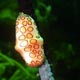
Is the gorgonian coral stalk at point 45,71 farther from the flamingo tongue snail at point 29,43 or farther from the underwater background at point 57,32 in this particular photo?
the underwater background at point 57,32

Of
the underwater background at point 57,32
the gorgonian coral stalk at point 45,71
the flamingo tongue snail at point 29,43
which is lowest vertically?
the gorgonian coral stalk at point 45,71

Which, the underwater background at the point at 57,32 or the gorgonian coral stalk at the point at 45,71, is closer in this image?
the gorgonian coral stalk at the point at 45,71

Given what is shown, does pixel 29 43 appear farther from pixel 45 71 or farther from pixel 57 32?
pixel 57 32

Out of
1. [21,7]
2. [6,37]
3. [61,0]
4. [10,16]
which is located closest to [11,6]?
[10,16]

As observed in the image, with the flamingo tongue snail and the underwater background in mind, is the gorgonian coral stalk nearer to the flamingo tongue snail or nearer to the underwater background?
the flamingo tongue snail

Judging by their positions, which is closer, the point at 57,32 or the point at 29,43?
the point at 29,43

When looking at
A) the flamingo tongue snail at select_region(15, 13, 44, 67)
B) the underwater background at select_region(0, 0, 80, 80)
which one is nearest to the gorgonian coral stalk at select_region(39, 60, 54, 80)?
the flamingo tongue snail at select_region(15, 13, 44, 67)

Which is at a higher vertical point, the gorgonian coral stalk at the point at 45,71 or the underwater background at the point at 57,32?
the underwater background at the point at 57,32

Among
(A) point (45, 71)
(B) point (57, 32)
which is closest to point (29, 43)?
(A) point (45, 71)

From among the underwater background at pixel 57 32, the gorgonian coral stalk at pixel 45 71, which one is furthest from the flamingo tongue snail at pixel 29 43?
the underwater background at pixel 57 32

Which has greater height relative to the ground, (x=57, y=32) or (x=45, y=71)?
(x=57, y=32)
